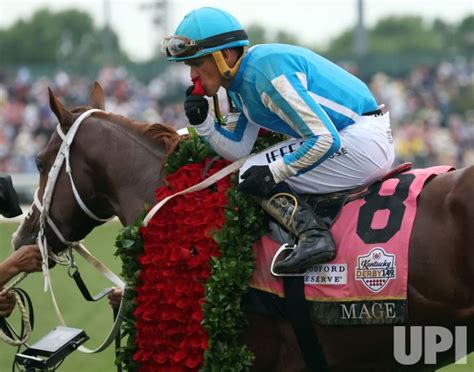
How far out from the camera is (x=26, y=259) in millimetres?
4984

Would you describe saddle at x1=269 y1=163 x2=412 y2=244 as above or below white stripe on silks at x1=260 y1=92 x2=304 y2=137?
below

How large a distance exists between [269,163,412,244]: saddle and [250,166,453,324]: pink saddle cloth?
3cm

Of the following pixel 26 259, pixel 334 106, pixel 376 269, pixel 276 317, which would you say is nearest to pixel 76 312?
pixel 26 259

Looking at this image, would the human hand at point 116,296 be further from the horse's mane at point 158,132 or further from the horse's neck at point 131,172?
the horse's mane at point 158,132

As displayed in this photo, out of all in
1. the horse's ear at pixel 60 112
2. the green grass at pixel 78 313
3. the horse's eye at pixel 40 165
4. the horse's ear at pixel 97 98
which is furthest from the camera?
the green grass at pixel 78 313

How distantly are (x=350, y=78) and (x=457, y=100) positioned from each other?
58.8ft

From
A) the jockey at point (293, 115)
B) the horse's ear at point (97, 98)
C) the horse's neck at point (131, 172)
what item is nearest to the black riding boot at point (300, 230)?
the jockey at point (293, 115)

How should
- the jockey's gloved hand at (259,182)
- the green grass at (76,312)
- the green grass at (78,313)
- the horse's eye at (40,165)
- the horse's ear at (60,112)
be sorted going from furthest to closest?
the green grass at (76,312) < the green grass at (78,313) < the horse's eye at (40,165) < the horse's ear at (60,112) < the jockey's gloved hand at (259,182)

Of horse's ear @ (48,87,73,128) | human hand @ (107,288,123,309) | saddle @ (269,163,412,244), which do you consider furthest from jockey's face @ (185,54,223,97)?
human hand @ (107,288,123,309)

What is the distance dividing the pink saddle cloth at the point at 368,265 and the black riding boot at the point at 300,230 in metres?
0.08

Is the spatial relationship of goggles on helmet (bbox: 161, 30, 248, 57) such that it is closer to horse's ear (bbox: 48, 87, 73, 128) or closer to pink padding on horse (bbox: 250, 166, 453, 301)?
horse's ear (bbox: 48, 87, 73, 128)

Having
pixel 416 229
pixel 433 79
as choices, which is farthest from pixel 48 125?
pixel 416 229

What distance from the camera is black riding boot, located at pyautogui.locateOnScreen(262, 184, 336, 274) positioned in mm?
4254

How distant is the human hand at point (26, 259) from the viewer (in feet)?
16.3
